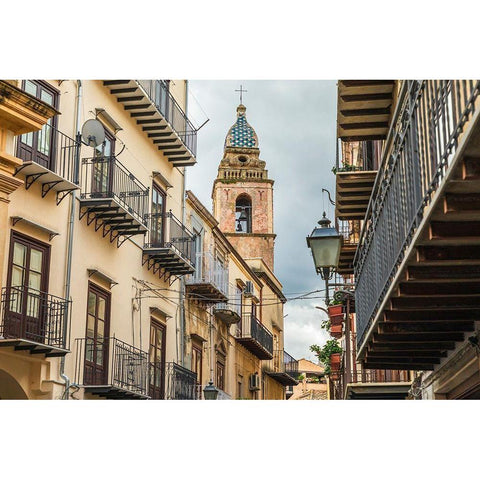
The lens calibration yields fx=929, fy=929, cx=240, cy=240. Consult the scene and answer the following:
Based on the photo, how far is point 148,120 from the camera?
16375 mm

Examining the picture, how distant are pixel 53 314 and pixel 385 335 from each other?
4551 mm

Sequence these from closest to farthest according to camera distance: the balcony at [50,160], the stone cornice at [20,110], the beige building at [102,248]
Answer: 1. the stone cornice at [20,110]
2. the beige building at [102,248]
3. the balcony at [50,160]

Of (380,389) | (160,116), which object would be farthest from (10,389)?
(380,389)

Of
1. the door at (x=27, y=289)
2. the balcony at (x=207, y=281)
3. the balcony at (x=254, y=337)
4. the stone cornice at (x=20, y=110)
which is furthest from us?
the balcony at (x=254, y=337)

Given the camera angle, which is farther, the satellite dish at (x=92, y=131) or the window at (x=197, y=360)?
the window at (x=197, y=360)

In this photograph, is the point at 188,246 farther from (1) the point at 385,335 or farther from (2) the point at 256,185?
(2) the point at 256,185

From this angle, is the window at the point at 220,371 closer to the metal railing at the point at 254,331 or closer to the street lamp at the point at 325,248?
the metal railing at the point at 254,331

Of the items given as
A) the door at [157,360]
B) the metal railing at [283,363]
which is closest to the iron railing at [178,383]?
the door at [157,360]

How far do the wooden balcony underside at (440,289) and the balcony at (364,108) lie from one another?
136 inches

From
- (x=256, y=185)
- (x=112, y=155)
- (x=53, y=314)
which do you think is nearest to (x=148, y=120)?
(x=112, y=155)

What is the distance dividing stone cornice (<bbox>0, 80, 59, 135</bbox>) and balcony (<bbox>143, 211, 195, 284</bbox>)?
576cm

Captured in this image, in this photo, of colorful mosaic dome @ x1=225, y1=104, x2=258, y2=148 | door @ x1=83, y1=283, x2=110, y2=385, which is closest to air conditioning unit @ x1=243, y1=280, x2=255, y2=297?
door @ x1=83, y1=283, x2=110, y2=385

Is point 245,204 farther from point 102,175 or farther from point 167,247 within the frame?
point 102,175

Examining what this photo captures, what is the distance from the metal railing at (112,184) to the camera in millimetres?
13445
